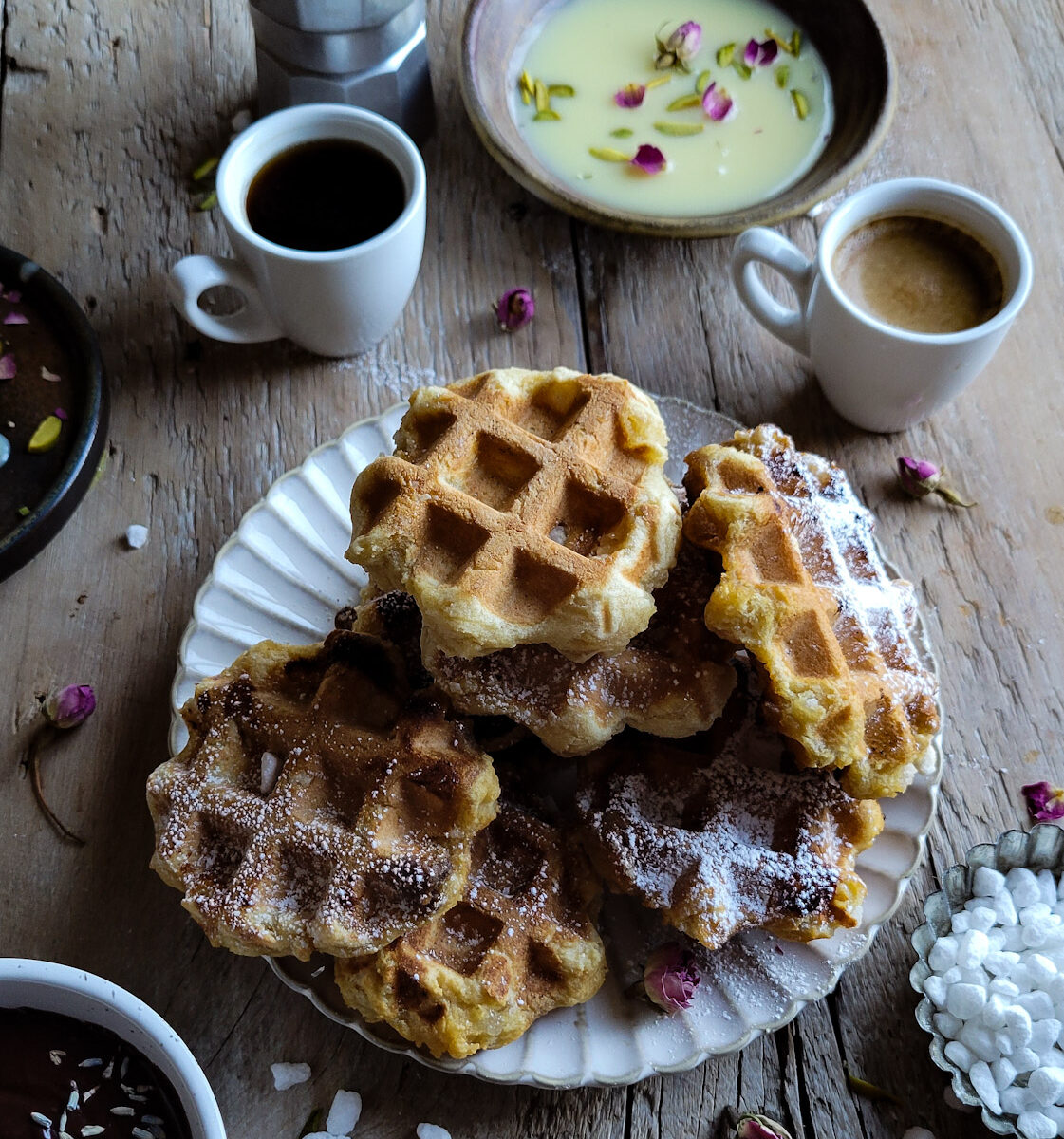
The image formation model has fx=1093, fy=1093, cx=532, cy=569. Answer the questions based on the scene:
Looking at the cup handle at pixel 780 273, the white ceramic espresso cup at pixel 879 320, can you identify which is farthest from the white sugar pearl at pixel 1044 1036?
the cup handle at pixel 780 273

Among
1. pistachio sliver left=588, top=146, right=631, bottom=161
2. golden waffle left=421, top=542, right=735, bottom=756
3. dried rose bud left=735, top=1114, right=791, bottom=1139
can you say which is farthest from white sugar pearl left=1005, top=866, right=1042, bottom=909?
pistachio sliver left=588, top=146, right=631, bottom=161

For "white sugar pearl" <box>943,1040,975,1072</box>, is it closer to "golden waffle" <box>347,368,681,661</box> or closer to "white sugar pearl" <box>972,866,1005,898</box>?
"white sugar pearl" <box>972,866,1005,898</box>

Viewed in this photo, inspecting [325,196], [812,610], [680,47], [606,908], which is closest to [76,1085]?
[606,908]

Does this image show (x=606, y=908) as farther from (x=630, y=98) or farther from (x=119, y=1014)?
(x=630, y=98)

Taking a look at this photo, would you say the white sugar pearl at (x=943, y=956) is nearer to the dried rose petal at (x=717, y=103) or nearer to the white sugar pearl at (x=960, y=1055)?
the white sugar pearl at (x=960, y=1055)

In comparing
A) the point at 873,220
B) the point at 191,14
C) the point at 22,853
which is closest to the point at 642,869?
the point at 22,853

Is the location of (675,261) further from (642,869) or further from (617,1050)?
(617,1050)
